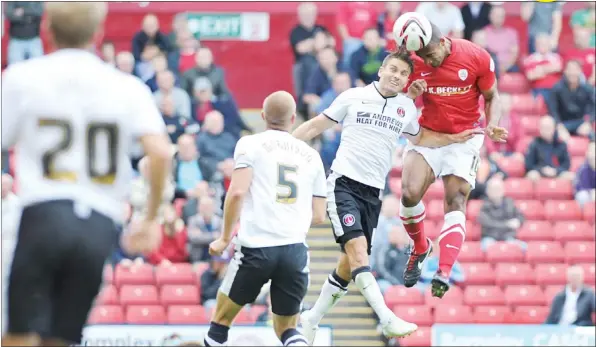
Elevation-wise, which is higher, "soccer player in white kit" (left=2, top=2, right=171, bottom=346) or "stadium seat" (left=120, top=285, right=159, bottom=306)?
"soccer player in white kit" (left=2, top=2, right=171, bottom=346)

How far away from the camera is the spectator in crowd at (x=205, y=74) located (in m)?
19.3

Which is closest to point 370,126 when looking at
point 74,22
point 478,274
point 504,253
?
point 74,22

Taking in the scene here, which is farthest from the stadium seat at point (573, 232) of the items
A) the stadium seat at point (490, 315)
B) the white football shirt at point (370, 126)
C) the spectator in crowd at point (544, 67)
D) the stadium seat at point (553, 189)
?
the white football shirt at point (370, 126)

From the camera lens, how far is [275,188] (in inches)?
362

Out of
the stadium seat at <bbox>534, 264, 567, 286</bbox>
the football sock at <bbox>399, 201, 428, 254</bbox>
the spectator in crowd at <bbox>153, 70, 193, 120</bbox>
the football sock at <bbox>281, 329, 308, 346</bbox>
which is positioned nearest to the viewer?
the football sock at <bbox>281, 329, 308, 346</bbox>

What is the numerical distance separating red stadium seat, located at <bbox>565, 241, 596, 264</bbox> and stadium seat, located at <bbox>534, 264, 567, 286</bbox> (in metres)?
0.35

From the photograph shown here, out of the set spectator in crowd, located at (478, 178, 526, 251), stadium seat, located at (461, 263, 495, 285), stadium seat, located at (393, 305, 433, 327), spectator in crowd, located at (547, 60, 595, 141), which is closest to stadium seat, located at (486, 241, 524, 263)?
spectator in crowd, located at (478, 178, 526, 251)

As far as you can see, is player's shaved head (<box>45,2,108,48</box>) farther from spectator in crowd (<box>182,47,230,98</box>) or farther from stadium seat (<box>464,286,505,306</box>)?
spectator in crowd (<box>182,47,230,98</box>)

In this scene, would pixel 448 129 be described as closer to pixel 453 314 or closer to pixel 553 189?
pixel 453 314

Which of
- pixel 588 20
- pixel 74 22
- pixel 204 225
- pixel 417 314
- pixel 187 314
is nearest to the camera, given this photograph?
pixel 74 22

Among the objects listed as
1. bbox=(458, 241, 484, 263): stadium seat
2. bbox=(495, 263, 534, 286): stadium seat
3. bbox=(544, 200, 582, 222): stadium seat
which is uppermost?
bbox=(544, 200, 582, 222): stadium seat

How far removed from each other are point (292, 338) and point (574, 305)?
8.30 metres

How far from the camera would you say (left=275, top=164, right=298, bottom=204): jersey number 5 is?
921 centimetres

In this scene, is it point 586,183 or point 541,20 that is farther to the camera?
point 541,20
